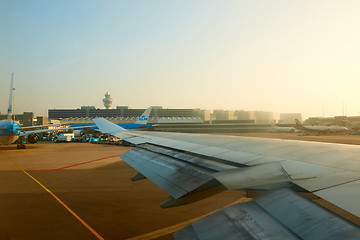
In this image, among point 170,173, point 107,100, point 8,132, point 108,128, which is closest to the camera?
point 170,173

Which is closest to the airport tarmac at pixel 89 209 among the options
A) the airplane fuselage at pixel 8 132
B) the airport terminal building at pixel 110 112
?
the airplane fuselage at pixel 8 132

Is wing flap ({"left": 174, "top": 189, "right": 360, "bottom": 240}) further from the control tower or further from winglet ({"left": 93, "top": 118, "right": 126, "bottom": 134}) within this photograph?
the control tower

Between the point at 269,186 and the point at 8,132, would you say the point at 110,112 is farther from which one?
the point at 269,186

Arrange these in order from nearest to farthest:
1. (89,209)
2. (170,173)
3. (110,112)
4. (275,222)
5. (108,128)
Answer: (275,222)
(170,173)
(89,209)
(108,128)
(110,112)

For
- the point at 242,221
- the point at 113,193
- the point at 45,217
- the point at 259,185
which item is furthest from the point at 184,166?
the point at 113,193

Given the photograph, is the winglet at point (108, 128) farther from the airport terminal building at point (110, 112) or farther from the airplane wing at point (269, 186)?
the airport terminal building at point (110, 112)

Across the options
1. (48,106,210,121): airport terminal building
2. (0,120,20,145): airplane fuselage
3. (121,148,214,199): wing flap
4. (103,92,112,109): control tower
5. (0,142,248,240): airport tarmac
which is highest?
(103,92,112,109): control tower

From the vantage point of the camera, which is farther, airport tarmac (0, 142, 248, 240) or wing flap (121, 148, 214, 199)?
airport tarmac (0, 142, 248, 240)

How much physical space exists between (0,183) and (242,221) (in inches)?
594

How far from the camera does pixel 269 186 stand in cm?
269

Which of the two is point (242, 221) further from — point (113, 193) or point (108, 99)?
point (108, 99)

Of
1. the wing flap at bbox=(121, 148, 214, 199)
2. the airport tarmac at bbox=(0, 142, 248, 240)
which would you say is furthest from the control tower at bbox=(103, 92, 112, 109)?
the wing flap at bbox=(121, 148, 214, 199)

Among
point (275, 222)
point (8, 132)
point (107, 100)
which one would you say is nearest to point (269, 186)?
point (275, 222)

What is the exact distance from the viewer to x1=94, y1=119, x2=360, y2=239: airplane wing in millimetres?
1921
